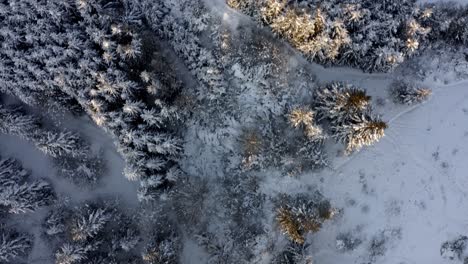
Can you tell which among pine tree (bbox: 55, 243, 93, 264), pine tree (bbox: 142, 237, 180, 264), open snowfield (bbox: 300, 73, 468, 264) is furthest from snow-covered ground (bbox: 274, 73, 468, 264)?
pine tree (bbox: 55, 243, 93, 264)

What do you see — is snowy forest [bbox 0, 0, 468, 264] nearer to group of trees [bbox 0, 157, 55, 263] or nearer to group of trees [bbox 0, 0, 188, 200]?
group of trees [bbox 0, 157, 55, 263]

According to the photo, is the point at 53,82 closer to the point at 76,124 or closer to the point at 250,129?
the point at 76,124

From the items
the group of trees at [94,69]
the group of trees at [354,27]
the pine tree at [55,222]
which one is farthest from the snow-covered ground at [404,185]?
the pine tree at [55,222]

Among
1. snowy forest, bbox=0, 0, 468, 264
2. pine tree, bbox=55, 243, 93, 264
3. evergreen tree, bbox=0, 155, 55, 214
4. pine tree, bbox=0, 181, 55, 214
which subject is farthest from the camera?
snowy forest, bbox=0, 0, 468, 264

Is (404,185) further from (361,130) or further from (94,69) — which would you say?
(94,69)

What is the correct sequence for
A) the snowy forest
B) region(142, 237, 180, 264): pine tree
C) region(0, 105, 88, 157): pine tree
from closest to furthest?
region(142, 237, 180, 264): pine tree < the snowy forest < region(0, 105, 88, 157): pine tree

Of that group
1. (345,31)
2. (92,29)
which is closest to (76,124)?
(92,29)

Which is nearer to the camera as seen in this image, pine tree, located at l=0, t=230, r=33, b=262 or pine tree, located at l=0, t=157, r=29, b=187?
pine tree, located at l=0, t=230, r=33, b=262
